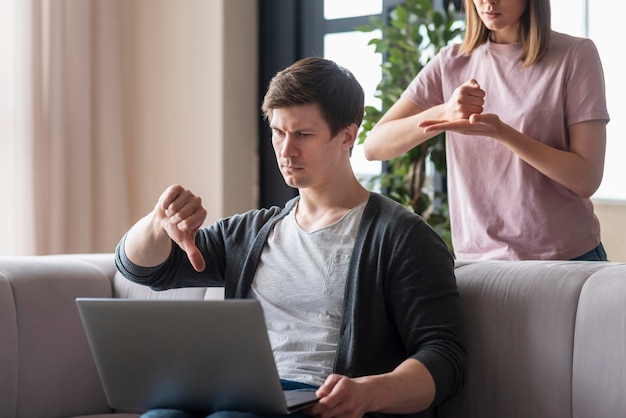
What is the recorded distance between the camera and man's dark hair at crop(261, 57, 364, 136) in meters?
1.78

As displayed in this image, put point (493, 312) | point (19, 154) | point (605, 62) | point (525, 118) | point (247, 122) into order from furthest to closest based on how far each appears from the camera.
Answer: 1. point (247, 122)
2. point (19, 154)
3. point (605, 62)
4. point (525, 118)
5. point (493, 312)

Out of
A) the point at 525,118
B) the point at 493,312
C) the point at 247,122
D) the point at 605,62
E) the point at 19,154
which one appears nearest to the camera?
the point at 493,312

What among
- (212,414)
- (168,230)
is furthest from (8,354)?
(212,414)

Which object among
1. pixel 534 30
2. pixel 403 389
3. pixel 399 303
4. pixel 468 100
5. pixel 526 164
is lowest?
pixel 403 389

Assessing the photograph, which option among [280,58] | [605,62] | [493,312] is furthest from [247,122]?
[493,312]

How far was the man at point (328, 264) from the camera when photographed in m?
1.66

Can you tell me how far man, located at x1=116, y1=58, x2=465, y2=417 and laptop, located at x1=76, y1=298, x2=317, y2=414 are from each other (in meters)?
0.07

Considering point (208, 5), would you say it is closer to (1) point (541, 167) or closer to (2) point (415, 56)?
(2) point (415, 56)

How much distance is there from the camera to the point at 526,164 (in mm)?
1901

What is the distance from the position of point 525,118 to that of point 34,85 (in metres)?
2.32

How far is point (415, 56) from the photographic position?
3143 millimetres

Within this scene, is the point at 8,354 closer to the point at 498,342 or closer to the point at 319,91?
the point at 319,91

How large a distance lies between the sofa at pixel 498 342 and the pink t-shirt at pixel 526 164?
130 mm

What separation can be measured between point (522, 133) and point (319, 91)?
44 centimetres
